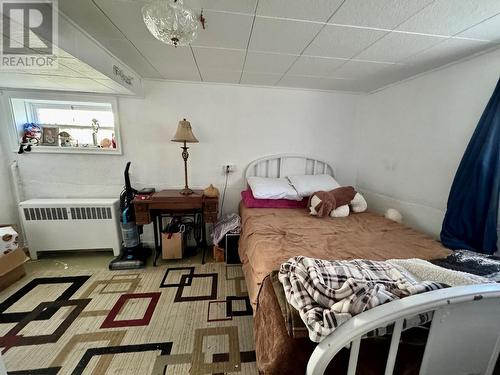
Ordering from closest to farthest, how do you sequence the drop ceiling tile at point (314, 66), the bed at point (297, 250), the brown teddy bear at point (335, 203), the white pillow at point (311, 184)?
the bed at point (297, 250), the drop ceiling tile at point (314, 66), the brown teddy bear at point (335, 203), the white pillow at point (311, 184)

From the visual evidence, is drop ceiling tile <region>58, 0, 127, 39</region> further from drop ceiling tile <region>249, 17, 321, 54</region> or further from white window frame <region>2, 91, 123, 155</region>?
white window frame <region>2, 91, 123, 155</region>

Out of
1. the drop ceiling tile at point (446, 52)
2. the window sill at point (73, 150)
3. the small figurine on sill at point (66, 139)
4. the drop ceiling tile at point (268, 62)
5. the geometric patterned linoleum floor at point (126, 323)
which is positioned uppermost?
the drop ceiling tile at point (446, 52)

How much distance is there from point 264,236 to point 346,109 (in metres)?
2.30

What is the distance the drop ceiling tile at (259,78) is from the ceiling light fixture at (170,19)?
127 centimetres

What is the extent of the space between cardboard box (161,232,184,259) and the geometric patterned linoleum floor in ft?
0.71

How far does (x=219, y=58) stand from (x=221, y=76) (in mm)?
496

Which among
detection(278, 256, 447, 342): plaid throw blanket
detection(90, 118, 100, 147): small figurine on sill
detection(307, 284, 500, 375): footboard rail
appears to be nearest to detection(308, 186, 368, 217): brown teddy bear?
detection(278, 256, 447, 342): plaid throw blanket

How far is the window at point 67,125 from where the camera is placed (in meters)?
2.43

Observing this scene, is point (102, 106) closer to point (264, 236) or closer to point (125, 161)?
point (125, 161)

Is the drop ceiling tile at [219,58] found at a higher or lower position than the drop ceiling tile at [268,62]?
lower

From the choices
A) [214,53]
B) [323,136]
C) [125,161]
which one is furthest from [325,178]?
[125,161]

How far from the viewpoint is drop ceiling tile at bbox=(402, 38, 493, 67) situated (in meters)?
1.54

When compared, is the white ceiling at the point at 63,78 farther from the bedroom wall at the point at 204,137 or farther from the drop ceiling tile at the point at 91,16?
the bedroom wall at the point at 204,137

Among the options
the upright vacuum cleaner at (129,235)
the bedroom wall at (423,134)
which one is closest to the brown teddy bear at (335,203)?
the bedroom wall at (423,134)
